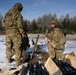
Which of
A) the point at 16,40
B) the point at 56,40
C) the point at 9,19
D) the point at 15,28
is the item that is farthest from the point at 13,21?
the point at 56,40

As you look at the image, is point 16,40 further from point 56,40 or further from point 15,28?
point 56,40

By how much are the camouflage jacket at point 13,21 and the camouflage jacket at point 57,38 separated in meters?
1.36

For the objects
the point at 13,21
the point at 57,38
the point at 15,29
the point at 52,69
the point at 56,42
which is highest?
the point at 13,21

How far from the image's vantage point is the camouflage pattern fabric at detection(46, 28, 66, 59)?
9781 millimetres

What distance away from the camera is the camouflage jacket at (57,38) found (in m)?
9.77

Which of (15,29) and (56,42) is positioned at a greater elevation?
(15,29)

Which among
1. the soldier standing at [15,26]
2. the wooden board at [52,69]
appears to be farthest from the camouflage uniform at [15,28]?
the wooden board at [52,69]

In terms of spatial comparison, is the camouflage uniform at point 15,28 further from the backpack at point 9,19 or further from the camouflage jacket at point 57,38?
the camouflage jacket at point 57,38

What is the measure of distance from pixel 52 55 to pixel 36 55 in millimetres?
2760

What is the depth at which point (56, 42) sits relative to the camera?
9867 mm

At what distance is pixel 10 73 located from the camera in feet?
24.4

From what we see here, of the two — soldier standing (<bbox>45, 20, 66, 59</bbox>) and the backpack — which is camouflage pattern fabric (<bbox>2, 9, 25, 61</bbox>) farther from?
soldier standing (<bbox>45, 20, 66, 59</bbox>)

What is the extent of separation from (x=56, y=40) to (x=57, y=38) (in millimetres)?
86

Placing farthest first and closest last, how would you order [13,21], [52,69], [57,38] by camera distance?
[13,21] < [57,38] < [52,69]
